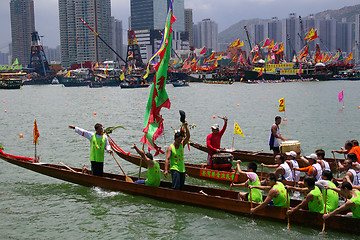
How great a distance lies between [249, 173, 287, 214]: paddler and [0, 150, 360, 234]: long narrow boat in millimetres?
150

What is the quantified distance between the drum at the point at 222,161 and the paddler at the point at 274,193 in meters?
4.04

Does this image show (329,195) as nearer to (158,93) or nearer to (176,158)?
(176,158)

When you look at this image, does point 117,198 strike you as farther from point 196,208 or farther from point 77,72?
point 77,72

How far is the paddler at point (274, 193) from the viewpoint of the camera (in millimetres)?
9822

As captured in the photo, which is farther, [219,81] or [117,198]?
[219,81]

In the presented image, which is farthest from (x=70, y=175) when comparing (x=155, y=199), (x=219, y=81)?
(x=219, y=81)

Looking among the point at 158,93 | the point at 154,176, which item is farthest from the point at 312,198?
the point at 158,93

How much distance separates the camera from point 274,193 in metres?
9.84

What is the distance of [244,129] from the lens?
29.3 meters

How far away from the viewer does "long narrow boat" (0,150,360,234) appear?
9.77m

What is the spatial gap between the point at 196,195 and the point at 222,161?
320 centimetres

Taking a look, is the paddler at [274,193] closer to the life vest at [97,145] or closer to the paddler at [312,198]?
the paddler at [312,198]

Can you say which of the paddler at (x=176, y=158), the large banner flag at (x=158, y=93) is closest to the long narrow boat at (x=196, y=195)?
the paddler at (x=176, y=158)

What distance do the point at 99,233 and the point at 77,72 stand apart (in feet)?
502
